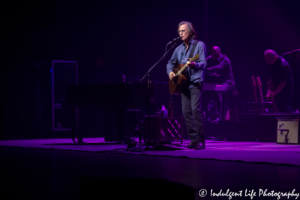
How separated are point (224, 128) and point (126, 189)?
6.36 meters

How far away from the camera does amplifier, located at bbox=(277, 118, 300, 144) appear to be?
6.46 m

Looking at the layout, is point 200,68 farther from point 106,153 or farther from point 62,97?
point 62,97

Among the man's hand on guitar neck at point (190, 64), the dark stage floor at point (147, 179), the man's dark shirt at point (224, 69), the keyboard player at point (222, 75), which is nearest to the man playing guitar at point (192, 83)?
the man's hand on guitar neck at point (190, 64)

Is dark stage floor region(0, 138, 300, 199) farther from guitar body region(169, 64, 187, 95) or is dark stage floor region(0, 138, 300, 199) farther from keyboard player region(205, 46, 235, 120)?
keyboard player region(205, 46, 235, 120)

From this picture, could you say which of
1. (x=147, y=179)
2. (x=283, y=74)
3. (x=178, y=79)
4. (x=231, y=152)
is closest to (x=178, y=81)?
(x=178, y=79)

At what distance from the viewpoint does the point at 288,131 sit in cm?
654

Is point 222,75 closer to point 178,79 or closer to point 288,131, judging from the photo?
point 288,131

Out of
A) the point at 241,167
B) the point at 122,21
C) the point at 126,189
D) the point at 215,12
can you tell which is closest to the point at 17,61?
the point at 122,21

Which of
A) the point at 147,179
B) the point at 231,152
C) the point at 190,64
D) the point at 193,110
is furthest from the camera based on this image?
the point at 193,110

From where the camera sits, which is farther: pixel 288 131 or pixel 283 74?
pixel 283 74

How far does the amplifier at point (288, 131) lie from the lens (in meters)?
6.46

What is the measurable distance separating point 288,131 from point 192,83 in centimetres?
240

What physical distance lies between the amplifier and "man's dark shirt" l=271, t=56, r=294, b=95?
1.41 metres

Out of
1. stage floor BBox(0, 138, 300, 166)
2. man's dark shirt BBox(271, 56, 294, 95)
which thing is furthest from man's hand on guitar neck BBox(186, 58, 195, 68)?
man's dark shirt BBox(271, 56, 294, 95)
